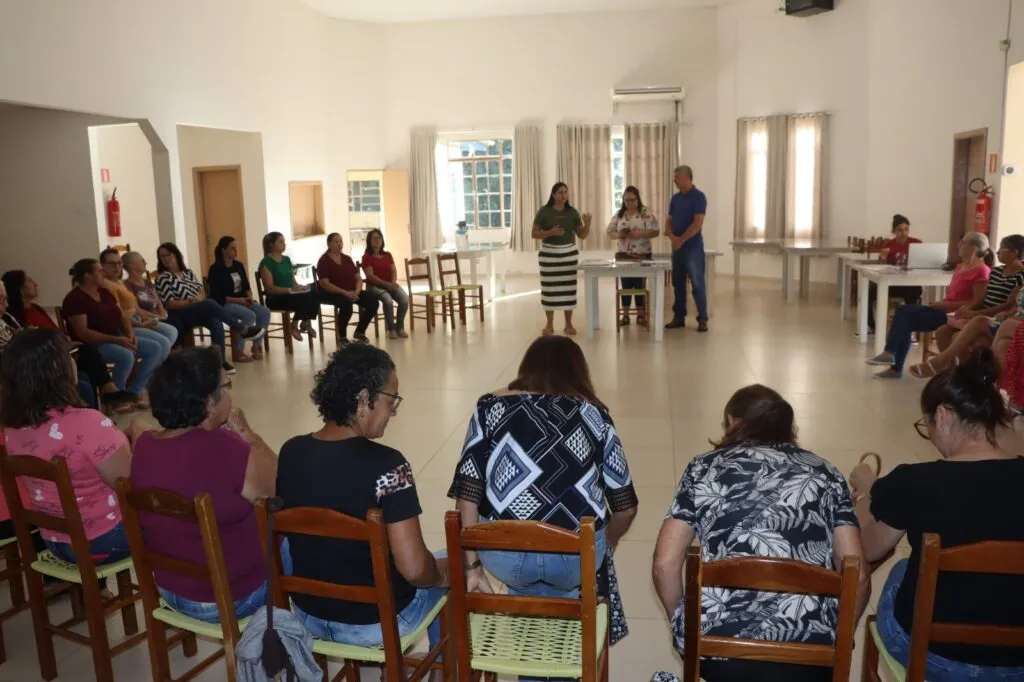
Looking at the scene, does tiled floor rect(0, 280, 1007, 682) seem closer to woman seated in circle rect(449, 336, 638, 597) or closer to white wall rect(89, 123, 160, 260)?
woman seated in circle rect(449, 336, 638, 597)

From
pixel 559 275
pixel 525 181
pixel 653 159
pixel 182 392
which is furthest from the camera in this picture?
pixel 525 181

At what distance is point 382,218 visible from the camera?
44.4 feet

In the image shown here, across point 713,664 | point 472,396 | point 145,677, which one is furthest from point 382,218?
point 713,664

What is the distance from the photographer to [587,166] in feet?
43.2

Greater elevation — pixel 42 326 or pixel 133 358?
pixel 42 326

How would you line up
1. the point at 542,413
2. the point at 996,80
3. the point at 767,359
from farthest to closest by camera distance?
the point at 996,80 < the point at 767,359 < the point at 542,413

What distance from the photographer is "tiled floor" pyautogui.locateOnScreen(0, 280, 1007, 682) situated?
3055 millimetres

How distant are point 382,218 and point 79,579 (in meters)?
11.3

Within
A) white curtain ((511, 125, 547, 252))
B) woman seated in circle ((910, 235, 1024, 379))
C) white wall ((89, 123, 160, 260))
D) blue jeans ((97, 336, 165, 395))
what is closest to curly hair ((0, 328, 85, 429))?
blue jeans ((97, 336, 165, 395))

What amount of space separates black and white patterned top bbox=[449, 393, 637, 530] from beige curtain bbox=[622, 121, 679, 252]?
35.3ft

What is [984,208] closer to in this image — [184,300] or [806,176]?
[806,176]

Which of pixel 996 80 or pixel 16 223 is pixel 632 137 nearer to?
pixel 996 80

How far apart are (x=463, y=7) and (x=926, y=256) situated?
7729 mm

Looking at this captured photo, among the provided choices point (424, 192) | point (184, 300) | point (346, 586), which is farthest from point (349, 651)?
point (424, 192)
